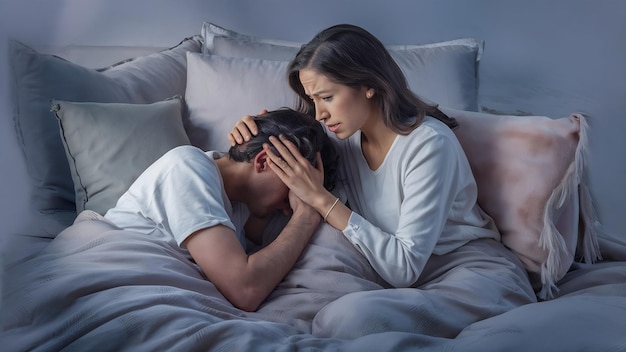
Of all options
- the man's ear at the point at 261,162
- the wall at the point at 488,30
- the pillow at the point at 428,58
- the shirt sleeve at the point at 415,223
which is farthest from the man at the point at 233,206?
the wall at the point at 488,30

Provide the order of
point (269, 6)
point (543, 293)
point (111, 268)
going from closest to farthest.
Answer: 1. point (111, 268)
2. point (543, 293)
3. point (269, 6)

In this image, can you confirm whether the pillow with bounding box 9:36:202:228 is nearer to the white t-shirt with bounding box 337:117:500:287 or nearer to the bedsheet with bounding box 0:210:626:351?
the bedsheet with bounding box 0:210:626:351

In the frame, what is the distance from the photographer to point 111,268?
0.99m

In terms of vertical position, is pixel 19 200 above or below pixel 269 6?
below

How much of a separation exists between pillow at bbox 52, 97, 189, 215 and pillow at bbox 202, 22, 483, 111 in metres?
0.36

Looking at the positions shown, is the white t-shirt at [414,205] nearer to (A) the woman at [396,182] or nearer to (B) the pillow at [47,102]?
(A) the woman at [396,182]

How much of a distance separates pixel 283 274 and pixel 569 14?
1.03 meters

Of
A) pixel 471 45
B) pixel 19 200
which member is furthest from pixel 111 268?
pixel 471 45

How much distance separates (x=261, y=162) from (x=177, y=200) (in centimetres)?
19

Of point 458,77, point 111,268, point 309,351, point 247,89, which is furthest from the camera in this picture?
point 458,77

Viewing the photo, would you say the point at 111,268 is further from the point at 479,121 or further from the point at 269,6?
the point at 269,6

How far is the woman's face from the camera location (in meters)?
1.19

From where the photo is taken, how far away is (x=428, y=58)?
1.62 meters

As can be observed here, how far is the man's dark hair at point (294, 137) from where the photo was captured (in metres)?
1.23
